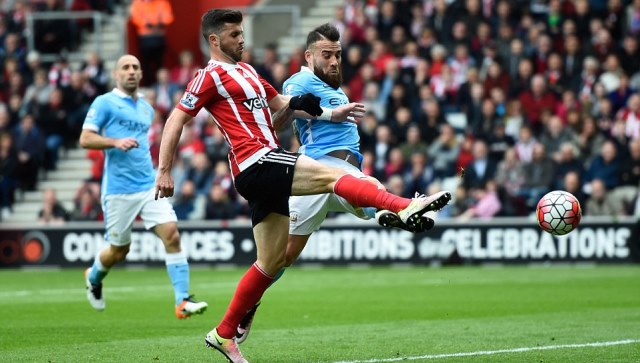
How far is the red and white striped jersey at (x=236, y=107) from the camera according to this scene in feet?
28.5

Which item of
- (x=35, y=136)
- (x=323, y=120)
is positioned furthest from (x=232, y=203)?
(x=323, y=120)

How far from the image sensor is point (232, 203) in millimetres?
23016

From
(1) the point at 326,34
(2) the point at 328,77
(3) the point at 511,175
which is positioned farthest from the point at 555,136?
(1) the point at 326,34

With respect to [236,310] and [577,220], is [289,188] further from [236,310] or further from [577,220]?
[577,220]

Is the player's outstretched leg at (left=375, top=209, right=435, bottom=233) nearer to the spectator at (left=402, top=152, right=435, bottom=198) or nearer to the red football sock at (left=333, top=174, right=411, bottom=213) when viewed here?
the red football sock at (left=333, top=174, right=411, bottom=213)

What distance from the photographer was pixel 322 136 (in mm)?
10445

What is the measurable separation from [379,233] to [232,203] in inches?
134

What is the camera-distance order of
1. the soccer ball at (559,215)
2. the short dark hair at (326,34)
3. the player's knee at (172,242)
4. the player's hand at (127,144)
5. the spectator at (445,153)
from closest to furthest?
1. the soccer ball at (559,215)
2. the short dark hair at (326,34)
3. the player's hand at (127,144)
4. the player's knee at (172,242)
5. the spectator at (445,153)

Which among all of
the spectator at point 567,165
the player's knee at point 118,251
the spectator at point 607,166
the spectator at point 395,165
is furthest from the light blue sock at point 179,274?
the spectator at point 607,166

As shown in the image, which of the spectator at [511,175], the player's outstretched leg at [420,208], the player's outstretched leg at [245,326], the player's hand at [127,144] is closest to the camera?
the player's outstretched leg at [420,208]

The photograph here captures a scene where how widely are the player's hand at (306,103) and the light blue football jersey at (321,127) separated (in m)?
1.12

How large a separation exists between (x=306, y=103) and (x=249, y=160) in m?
0.79

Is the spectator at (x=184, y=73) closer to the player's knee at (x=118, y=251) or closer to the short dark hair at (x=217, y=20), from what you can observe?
the player's knee at (x=118, y=251)

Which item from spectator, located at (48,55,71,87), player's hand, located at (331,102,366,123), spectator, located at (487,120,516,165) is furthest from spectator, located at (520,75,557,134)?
player's hand, located at (331,102,366,123)
